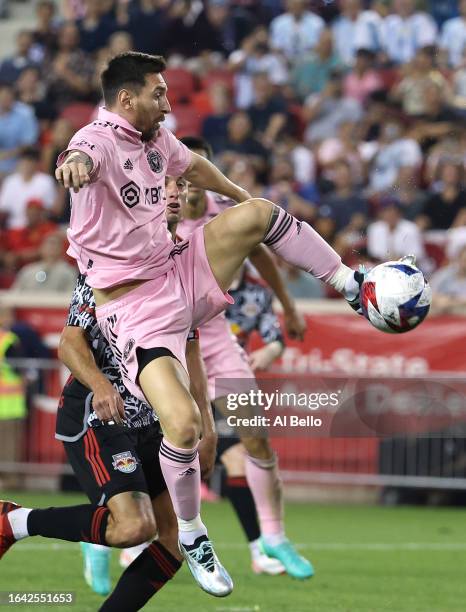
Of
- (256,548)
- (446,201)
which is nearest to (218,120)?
(446,201)

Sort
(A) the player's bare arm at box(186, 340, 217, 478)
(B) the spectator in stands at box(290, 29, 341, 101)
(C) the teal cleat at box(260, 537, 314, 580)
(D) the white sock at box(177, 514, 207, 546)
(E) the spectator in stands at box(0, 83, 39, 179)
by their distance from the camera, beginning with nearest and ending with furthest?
(D) the white sock at box(177, 514, 207, 546)
(A) the player's bare arm at box(186, 340, 217, 478)
(C) the teal cleat at box(260, 537, 314, 580)
(B) the spectator in stands at box(290, 29, 341, 101)
(E) the spectator in stands at box(0, 83, 39, 179)

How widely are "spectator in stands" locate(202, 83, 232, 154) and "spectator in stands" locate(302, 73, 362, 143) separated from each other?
3.44 feet

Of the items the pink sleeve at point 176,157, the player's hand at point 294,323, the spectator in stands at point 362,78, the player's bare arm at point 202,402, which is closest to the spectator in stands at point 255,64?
the spectator in stands at point 362,78

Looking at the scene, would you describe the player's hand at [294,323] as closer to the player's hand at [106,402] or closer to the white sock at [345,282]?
the white sock at [345,282]

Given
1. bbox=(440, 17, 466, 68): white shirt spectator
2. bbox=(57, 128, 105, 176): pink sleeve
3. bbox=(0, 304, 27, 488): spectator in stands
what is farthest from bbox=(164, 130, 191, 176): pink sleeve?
bbox=(440, 17, 466, 68): white shirt spectator

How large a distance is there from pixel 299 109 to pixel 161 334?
11882 mm

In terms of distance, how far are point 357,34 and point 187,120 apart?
2485 millimetres

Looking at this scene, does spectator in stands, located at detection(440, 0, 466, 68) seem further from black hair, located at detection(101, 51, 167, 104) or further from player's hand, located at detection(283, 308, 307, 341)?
black hair, located at detection(101, 51, 167, 104)

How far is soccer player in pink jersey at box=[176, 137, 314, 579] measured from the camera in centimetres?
915

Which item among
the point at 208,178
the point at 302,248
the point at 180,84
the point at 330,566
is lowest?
the point at 330,566

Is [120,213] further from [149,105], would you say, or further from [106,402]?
[106,402]

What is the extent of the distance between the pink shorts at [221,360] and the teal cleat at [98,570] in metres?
1.40

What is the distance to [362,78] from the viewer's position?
1769 cm

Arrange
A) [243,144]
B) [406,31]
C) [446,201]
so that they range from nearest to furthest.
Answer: [446,201], [243,144], [406,31]
